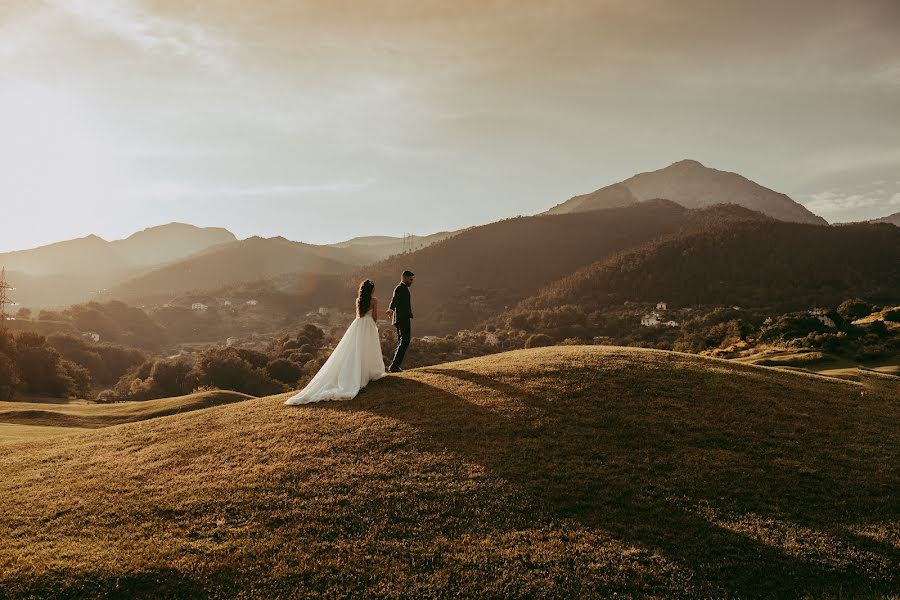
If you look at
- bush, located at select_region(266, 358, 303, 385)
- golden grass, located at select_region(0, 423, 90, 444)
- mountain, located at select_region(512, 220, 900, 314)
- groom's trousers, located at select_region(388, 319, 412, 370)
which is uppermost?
mountain, located at select_region(512, 220, 900, 314)

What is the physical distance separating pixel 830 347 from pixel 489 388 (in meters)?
23.4

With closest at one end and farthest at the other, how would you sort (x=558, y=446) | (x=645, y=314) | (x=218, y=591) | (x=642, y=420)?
(x=218, y=591) < (x=558, y=446) < (x=642, y=420) < (x=645, y=314)

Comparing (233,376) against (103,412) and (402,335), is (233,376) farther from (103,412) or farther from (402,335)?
(402,335)

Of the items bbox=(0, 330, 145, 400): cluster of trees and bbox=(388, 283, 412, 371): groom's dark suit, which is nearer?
bbox=(388, 283, 412, 371): groom's dark suit

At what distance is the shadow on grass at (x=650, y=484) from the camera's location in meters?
6.92

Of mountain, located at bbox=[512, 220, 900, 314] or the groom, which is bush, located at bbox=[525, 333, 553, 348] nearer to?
mountain, located at bbox=[512, 220, 900, 314]

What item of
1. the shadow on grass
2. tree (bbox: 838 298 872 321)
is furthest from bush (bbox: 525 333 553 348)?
the shadow on grass

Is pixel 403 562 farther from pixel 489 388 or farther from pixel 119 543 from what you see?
pixel 489 388

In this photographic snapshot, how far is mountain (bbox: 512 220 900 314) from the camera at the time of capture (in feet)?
414

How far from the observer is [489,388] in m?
14.0

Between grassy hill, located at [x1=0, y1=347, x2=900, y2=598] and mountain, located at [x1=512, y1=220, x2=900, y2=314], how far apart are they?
127 metres

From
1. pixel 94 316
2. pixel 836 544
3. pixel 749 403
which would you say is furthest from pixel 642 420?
pixel 94 316

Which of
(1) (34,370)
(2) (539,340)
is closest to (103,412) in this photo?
(1) (34,370)

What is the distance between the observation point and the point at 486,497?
860 cm
